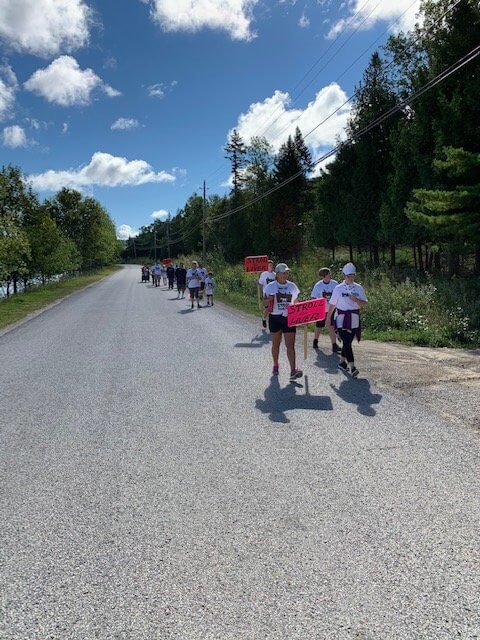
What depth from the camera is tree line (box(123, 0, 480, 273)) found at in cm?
1587

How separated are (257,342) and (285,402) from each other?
5046 mm

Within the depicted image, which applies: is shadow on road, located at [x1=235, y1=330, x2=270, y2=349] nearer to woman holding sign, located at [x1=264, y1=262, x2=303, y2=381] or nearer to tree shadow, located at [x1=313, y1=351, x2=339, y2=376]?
tree shadow, located at [x1=313, y1=351, x2=339, y2=376]

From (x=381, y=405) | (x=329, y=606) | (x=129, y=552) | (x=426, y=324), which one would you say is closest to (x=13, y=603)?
(x=129, y=552)

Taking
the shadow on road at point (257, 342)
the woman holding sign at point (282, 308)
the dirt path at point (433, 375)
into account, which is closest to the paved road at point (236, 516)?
the dirt path at point (433, 375)

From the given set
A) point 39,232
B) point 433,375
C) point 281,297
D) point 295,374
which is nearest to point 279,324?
point 281,297

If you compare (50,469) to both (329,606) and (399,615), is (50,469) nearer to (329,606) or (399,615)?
(329,606)

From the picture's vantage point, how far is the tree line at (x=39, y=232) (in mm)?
28609

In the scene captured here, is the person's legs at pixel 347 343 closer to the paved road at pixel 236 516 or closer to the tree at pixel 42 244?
the paved road at pixel 236 516

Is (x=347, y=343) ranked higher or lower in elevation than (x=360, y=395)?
higher

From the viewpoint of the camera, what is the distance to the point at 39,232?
3988cm

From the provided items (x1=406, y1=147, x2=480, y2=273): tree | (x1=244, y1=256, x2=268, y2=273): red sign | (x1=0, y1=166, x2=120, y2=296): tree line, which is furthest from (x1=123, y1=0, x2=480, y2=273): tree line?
(x1=0, y1=166, x2=120, y2=296): tree line

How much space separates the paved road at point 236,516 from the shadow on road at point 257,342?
373 cm

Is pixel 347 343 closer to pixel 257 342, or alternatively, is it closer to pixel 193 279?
pixel 257 342

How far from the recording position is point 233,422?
5.64 meters
